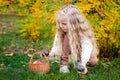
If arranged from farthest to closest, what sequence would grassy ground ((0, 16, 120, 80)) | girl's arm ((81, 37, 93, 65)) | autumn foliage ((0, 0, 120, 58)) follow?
autumn foliage ((0, 0, 120, 58)) → grassy ground ((0, 16, 120, 80)) → girl's arm ((81, 37, 93, 65))

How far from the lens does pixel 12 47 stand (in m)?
8.59

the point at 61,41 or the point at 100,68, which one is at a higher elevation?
the point at 61,41

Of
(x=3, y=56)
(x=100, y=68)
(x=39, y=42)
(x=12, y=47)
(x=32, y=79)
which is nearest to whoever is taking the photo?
(x=32, y=79)

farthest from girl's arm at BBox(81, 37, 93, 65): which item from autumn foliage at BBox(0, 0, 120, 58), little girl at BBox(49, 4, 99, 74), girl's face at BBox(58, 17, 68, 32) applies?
autumn foliage at BBox(0, 0, 120, 58)

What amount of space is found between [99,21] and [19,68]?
1.55m

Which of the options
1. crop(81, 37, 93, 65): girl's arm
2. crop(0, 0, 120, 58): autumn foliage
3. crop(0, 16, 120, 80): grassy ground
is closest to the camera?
crop(81, 37, 93, 65): girl's arm

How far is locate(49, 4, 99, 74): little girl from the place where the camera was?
5.45 m

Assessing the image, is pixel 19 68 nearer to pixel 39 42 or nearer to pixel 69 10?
pixel 69 10

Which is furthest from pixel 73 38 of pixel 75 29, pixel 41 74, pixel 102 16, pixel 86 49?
pixel 102 16

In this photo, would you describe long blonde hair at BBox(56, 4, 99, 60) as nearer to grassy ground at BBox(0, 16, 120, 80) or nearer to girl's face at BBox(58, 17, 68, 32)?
girl's face at BBox(58, 17, 68, 32)

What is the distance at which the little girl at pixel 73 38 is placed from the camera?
17.9ft

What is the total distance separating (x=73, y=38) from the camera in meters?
5.52

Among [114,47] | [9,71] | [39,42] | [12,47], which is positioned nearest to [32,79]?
[9,71]

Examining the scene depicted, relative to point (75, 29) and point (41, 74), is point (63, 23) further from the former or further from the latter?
point (41, 74)
